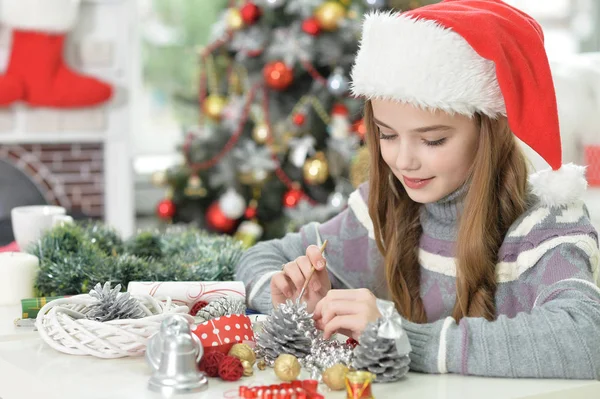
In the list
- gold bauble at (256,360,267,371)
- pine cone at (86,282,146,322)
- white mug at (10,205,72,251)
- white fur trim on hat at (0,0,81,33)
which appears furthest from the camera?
white fur trim on hat at (0,0,81,33)

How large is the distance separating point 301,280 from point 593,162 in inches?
66.1

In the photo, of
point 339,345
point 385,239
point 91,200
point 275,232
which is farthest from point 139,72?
point 339,345

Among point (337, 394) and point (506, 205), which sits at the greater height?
point (506, 205)

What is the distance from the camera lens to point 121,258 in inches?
61.3

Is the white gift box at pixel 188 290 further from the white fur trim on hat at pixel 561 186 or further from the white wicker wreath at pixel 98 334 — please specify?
the white fur trim on hat at pixel 561 186

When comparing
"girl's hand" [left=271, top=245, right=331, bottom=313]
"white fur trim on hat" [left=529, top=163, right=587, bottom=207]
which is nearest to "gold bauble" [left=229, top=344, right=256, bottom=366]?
"girl's hand" [left=271, top=245, right=331, bottom=313]

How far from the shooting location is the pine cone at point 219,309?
1.34m

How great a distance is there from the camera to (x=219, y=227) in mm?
4258

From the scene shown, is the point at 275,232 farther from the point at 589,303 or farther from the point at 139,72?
the point at 589,303

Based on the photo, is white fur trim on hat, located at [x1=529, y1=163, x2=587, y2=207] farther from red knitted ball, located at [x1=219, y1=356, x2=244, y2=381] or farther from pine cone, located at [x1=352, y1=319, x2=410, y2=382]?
red knitted ball, located at [x1=219, y1=356, x2=244, y2=381]

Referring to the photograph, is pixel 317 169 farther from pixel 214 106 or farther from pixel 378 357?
pixel 378 357

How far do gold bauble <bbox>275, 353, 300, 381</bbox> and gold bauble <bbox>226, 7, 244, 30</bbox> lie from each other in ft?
10.5

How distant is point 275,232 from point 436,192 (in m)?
2.76

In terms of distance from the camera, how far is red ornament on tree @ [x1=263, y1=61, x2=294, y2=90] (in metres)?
3.98
